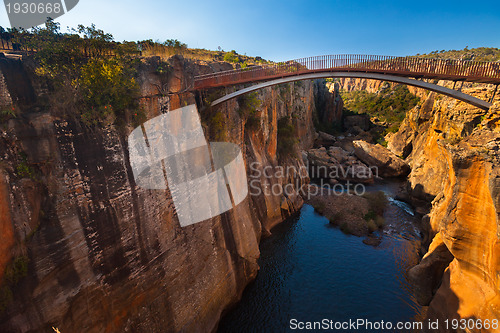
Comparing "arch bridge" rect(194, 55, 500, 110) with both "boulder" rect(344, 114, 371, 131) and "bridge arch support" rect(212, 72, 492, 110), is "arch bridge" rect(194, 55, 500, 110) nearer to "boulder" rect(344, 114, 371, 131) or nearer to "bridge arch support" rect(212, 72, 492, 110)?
"bridge arch support" rect(212, 72, 492, 110)

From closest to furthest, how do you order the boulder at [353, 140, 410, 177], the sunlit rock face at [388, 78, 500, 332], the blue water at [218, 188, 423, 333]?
the sunlit rock face at [388, 78, 500, 332] < the blue water at [218, 188, 423, 333] < the boulder at [353, 140, 410, 177]

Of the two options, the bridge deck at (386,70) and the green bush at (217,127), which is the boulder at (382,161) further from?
the green bush at (217,127)

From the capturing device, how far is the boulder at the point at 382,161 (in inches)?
1253

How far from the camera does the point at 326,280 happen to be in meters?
14.6

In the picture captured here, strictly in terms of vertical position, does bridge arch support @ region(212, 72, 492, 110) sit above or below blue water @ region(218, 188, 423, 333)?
above

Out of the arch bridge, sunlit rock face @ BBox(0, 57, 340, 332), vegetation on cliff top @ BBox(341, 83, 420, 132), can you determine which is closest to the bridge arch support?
the arch bridge

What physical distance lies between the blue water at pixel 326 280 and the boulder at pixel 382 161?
43.2ft

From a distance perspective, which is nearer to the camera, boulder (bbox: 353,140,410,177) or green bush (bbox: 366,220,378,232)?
green bush (bbox: 366,220,378,232)

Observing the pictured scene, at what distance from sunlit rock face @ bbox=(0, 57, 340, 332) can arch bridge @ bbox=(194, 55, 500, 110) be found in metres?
2.46

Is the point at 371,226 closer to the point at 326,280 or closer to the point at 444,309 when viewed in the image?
the point at 326,280

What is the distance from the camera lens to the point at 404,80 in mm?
13617

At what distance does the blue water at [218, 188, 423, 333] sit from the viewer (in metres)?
12.3

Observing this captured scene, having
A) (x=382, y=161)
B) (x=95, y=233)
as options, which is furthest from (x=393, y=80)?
(x=382, y=161)

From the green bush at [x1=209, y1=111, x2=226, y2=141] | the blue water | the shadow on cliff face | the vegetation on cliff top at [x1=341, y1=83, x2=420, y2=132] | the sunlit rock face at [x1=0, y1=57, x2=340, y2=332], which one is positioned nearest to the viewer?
the sunlit rock face at [x1=0, y1=57, x2=340, y2=332]
